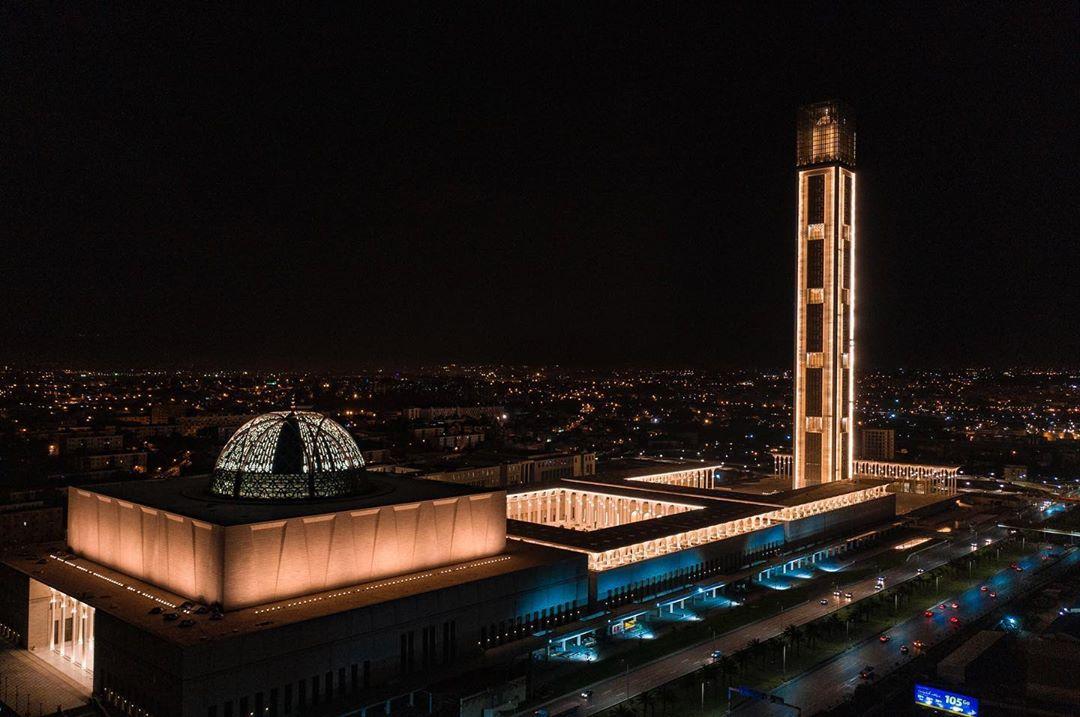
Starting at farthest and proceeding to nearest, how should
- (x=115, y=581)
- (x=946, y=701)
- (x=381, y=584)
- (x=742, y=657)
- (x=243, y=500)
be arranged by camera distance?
(x=243, y=500) → (x=115, y=581) → (x=381, y=584) → (x=742, y=657) → (x=946, y=701)

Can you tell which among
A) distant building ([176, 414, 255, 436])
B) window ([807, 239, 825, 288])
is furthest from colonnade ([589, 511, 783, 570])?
distant building ([176, 414, 255, 436])

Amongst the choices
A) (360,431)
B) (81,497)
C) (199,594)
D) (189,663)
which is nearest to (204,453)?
(360,431)

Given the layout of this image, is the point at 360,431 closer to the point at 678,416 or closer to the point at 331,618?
the point at 678,416

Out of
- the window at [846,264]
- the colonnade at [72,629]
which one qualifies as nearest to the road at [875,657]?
the colonnade at [72,629]

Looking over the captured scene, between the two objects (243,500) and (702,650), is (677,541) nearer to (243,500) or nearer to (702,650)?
(702,650)

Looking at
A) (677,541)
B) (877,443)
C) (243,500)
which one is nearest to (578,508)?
(677,541)

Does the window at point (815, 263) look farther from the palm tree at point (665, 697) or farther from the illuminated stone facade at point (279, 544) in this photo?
the palm tree at point (665, 697)
